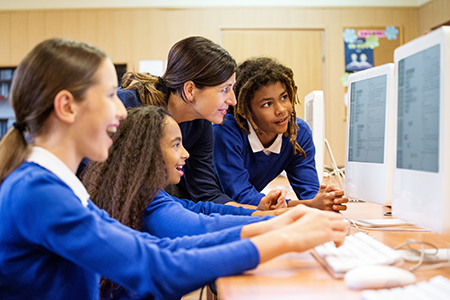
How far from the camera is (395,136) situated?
86cm

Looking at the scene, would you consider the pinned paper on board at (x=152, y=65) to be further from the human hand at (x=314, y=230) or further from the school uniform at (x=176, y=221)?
the human hand at (x=314, y=230)

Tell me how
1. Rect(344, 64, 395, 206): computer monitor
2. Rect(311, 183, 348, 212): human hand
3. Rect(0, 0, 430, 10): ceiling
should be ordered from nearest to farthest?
Rect(344, 64, 395, 206): computer monitor → Rect(311, 183, 348, 212): human hand → Rect(0, 0, 430, 10): ceiling

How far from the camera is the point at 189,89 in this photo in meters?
1.40

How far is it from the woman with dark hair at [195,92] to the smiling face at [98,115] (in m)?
0.56

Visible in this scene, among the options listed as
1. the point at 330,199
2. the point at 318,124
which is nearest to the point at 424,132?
the point at 330,199

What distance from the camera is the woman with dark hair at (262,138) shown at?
60.2 inches

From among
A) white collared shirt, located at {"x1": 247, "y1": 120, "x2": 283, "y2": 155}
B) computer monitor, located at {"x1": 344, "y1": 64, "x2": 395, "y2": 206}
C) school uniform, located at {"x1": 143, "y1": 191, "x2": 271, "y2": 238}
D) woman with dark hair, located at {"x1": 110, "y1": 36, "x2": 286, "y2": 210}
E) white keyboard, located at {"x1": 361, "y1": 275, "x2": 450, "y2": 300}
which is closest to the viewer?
white keyboard, located at {"x1": 361, "y1": 275, "x2": 450, "y2": 300}

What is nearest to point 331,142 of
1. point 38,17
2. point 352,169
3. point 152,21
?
point 152,21

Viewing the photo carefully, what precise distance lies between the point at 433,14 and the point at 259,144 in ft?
11.4

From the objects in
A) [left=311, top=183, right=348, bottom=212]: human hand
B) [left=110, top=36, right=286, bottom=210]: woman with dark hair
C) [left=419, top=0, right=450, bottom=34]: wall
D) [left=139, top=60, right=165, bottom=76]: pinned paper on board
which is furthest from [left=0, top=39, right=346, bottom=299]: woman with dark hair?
[left=419, top=0, right=450, bottom=34]: wall

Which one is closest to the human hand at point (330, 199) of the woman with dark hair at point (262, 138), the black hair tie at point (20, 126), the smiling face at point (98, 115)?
the woman with dark hair at point (262, 138)

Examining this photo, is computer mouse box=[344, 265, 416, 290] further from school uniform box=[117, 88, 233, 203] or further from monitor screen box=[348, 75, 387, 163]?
school uniform box=[117, 88, 233, 203]

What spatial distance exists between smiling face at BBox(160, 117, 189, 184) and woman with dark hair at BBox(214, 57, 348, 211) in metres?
0.44

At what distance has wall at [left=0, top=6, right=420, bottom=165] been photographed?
428cm
